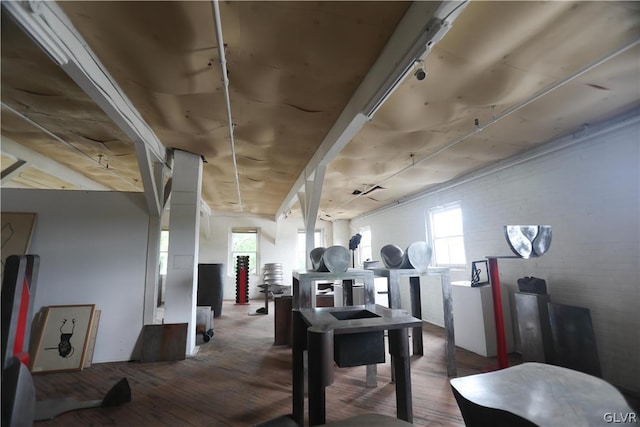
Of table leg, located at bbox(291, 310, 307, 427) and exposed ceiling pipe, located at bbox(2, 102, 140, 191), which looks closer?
table leg, located at bbox(291, 310, 307, 427)

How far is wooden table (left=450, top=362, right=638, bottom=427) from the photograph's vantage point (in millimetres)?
1449

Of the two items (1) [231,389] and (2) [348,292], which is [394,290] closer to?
(2) [348,292]

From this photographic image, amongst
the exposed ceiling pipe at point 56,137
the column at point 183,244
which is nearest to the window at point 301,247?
the exposed ceiling pipe at point 56,137

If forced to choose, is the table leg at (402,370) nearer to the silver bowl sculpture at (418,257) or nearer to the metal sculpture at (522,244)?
the metal sculpture at (522,244)

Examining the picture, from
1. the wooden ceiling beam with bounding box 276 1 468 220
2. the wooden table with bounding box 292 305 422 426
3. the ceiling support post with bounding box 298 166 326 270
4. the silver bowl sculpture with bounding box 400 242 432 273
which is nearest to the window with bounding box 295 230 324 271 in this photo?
the ceiling support post with bounding box 298 166 326 270

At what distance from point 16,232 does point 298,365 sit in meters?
4.39

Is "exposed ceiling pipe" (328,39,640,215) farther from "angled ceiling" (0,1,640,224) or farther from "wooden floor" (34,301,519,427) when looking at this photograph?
"wooden floor" (34,301,519,427)

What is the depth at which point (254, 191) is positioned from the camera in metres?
7.04

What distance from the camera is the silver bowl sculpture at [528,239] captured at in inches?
116

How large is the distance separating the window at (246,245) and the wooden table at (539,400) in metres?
8.89

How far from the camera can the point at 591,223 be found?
3.36m

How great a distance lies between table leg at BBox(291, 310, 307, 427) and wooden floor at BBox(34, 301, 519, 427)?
0.33 m

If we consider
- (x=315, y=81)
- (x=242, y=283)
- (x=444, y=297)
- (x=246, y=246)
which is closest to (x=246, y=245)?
(x=246, y=246)

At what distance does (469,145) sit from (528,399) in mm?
3236
